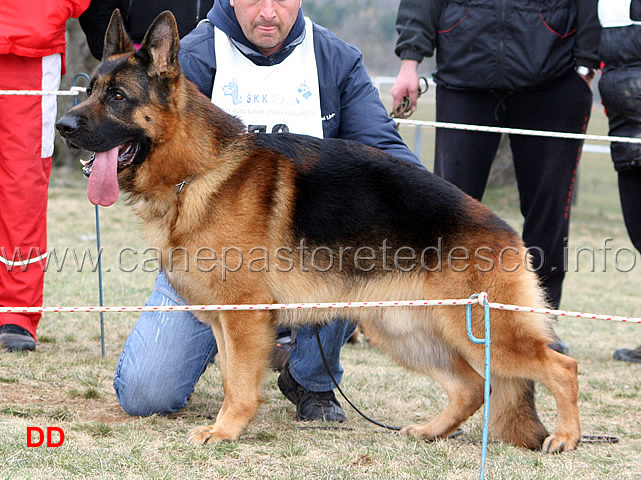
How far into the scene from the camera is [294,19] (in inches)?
144

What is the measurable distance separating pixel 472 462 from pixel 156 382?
1.53 m

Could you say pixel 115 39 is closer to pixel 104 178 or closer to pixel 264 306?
pixel 104 178

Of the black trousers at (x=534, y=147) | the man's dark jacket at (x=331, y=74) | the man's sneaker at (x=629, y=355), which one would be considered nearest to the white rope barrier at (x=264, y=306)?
the man's dark jacket at (x=331, y=74)

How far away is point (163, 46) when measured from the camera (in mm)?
3006

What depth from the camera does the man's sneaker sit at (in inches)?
199

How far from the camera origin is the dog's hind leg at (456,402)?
Result: 337 cm

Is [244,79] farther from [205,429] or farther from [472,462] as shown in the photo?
[472,462]

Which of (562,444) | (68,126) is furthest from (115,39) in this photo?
(562,444)

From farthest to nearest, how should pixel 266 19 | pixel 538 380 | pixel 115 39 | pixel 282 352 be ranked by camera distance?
pixel 282 352
pixel 266 19
pixel 115 39
pixel 538 380

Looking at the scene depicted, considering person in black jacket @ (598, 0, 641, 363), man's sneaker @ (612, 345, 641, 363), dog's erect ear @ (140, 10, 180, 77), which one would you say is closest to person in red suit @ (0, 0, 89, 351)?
dog's erect ear @ (140, 10, 180, 77)

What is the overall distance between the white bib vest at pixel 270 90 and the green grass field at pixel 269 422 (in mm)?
1391

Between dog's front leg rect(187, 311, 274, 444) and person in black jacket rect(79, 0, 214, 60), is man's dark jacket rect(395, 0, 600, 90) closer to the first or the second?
person in black jacket rect(79, 0, 214, 60)

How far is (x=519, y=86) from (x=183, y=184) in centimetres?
250

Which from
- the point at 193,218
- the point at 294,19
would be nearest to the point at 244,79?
the point at 294,19
